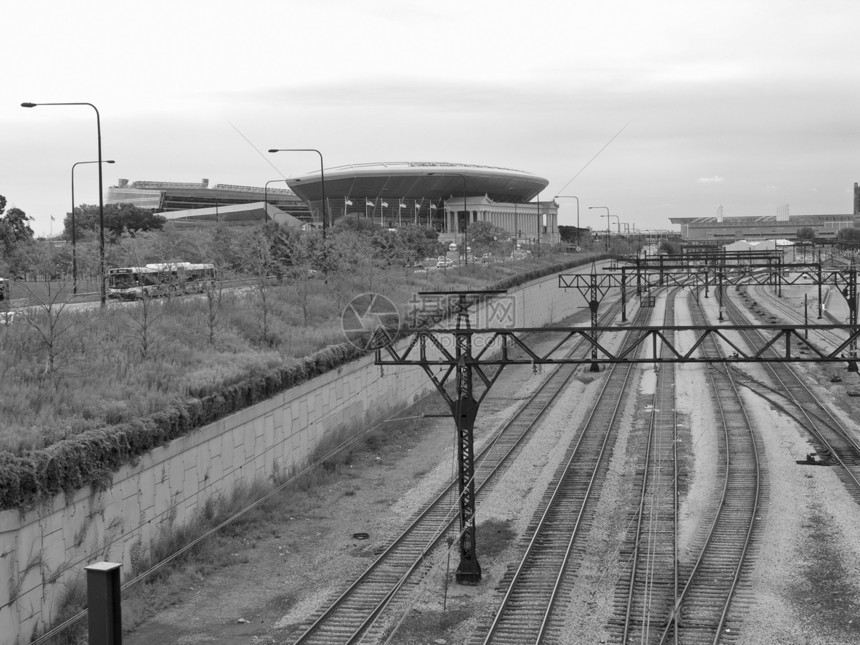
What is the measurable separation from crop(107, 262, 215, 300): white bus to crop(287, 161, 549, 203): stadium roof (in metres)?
108

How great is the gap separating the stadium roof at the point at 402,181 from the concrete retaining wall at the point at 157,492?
11841 centimetres

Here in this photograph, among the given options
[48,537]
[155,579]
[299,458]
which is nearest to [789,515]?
[299,458]

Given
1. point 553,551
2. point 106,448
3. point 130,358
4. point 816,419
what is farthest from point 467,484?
point 816,419

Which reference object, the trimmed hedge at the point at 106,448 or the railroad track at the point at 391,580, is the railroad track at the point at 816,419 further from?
the trimmed hedge at the point at 106,448

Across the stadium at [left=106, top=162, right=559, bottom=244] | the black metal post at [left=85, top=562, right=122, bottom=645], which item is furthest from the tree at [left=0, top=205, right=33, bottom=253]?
the stadium at [left=106, top=162, right=559, bottom=244]

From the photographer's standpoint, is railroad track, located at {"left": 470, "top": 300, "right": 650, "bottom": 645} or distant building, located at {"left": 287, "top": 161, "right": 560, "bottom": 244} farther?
distant building, located at {"left": 287, "top": 161, "right": 560, "bottom": 244}

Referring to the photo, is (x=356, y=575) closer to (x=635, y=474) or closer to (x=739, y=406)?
(x=635, y=474)

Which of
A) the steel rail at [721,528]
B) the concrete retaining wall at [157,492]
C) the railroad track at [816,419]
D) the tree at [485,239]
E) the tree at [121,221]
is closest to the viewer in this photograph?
the concrete retaining wall at [157,492]

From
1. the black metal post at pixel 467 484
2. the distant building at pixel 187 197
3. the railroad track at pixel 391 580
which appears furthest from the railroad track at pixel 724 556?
the distant building at pixel 187 197

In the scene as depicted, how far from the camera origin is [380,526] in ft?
67.7

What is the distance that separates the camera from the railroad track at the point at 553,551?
48.1 ft

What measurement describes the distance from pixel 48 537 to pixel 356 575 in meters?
5.93

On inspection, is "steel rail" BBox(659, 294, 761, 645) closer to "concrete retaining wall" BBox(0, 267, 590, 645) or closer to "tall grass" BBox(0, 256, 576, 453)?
"concrete retaining wall" BBox(0, 267, 590, 645)

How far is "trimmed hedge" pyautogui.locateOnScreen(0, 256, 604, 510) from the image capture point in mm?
13062
